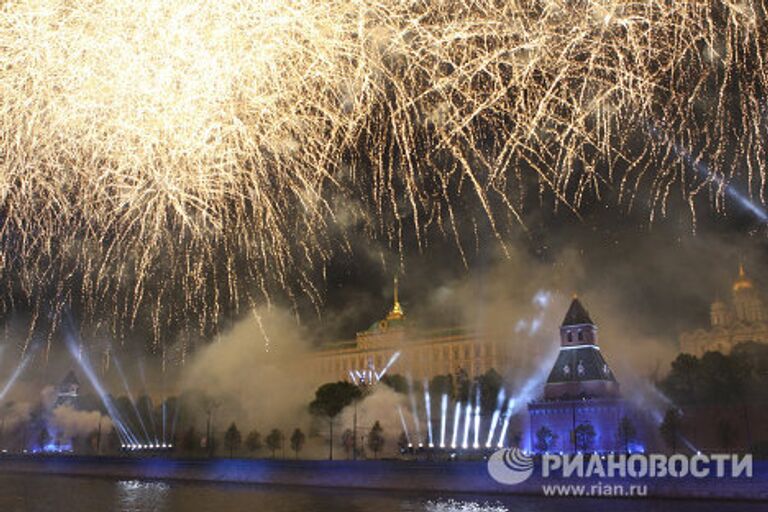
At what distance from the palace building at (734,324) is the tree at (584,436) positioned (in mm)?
27767

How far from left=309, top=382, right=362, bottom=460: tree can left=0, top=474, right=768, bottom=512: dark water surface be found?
16.2m

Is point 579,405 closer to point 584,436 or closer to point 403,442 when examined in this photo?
point 584,436

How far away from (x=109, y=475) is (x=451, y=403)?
27302 mm

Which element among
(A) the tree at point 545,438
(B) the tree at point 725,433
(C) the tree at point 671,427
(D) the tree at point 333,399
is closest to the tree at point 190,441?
(D) the tree at point 333,399

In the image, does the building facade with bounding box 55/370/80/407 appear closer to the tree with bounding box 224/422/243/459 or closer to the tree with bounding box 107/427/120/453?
the tree with bounding box 107/427/120/453

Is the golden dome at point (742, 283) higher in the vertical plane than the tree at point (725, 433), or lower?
higher

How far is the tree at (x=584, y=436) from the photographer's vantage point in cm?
5341

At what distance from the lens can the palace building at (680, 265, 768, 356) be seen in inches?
2977

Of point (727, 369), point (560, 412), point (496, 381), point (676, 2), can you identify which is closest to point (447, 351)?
point (496, 381)

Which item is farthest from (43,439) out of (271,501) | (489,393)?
(271,501)

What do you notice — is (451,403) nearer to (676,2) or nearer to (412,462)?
(412,462)

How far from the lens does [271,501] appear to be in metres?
36.8

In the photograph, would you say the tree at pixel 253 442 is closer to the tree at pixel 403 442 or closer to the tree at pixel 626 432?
the tree at pixel 403 442

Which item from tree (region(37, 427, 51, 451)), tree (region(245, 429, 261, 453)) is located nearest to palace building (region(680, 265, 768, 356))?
tree (region(245, 429, 261, 453))
